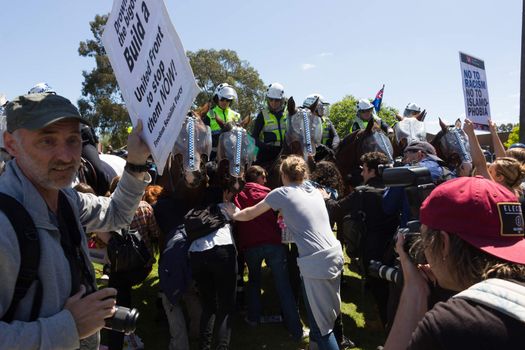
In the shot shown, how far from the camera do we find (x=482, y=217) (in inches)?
64.7

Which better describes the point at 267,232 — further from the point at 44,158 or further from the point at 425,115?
the point at 425,115

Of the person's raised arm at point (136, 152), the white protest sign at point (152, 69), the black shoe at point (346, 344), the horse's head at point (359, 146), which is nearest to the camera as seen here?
the white protest sign at point (152, 69)

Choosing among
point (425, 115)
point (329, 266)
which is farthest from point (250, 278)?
point (425, 115)

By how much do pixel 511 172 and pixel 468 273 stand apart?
9.97ft

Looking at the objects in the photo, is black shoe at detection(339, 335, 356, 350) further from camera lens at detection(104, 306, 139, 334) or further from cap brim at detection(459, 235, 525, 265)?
cap brim at detection(459, 235, 525, 265)

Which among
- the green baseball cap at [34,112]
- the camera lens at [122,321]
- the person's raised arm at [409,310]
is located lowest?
the person's raised arm at [409,310]

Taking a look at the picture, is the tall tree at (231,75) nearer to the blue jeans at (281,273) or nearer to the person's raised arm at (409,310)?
the blue jeans at (281,273)

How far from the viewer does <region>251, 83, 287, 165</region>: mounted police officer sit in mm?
7629

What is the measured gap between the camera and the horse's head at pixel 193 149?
5.53 metres

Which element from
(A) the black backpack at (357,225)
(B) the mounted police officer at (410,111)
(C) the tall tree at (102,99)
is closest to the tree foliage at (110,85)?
(C) the tall tree at (102,99)

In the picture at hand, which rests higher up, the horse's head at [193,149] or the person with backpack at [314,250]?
the horse's head at [193,149]

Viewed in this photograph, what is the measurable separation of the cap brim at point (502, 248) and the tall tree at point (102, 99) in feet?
122

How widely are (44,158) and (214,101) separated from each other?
6516 mm

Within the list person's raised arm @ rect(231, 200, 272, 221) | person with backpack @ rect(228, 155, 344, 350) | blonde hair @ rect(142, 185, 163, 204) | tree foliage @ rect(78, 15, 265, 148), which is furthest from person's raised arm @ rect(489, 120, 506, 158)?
tree foliage @ rect(78, 15, 265, 148)
